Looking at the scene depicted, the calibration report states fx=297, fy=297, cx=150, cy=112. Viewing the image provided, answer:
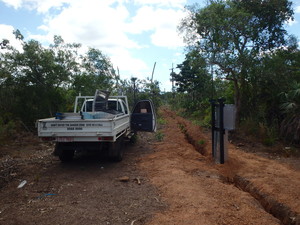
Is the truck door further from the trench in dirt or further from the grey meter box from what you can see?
the trench in dirt

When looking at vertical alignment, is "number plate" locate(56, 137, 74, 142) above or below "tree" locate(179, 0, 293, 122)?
below

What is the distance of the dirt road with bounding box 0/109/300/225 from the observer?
4.52 meters

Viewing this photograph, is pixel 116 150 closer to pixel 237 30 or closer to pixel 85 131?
pixel 85 131

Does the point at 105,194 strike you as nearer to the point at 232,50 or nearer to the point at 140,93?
the point at 232,50

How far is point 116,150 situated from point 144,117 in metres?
2.26

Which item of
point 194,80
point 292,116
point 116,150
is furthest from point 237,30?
point 194,80

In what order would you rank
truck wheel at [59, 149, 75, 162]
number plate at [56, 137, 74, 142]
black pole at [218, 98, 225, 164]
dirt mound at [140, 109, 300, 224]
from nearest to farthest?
dirt mound at [140, 109, 300, 224]
number plate at [56, 137, 74, 142]
black pole at [218, 98, 225, 164]
truck wheel at [59, 149, 75, 162]

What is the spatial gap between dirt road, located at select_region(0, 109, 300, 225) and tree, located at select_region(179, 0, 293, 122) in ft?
16.2

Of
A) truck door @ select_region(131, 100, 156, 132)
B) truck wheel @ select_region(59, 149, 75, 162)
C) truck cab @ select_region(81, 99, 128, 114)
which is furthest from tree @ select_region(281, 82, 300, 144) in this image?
truck wheel @ select_region(59, 149, 75, 162)

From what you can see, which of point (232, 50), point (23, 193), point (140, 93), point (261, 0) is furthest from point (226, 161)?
point (140, 93)

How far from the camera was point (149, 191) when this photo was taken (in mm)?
5746

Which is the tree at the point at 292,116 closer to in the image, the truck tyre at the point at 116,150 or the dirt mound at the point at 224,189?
the dirt mound at the point at 224,189

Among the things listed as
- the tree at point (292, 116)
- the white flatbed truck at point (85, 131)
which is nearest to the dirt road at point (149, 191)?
the white flatbed truck at point (85, 131)

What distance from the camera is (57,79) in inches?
543
